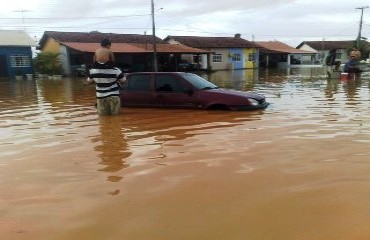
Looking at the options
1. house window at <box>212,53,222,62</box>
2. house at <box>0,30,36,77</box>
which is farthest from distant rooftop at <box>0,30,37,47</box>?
house window at <box>212,53,222,62</box>

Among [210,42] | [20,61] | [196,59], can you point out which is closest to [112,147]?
[20,61]

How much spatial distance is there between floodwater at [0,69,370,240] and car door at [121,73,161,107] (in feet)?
6.51

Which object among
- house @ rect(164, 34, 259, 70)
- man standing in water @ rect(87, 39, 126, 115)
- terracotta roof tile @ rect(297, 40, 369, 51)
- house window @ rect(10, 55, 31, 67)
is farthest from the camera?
terracotta roof tile @ rect(297, 40, 369, 51)

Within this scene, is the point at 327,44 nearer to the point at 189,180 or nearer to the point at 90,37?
the point at 90,37

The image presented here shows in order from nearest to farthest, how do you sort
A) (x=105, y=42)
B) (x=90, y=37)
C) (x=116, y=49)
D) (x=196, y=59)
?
(x=105, y=42) → (x=116, y=49) → (x=90, y=37) → (x=196, y=59)

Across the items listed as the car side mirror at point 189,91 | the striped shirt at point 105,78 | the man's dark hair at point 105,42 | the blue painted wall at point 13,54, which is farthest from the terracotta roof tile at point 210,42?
the man's dark hair at point 105,42

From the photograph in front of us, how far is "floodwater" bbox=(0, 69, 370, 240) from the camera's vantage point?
3.67 m

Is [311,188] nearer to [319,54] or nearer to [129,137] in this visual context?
[129,137]

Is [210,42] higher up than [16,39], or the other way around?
[16,39]

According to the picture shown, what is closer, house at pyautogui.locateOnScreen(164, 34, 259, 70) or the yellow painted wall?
the yellow painted wall

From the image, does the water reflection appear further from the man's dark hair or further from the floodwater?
the man's dark hair

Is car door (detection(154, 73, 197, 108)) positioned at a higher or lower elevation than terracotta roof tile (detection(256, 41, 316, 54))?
lower

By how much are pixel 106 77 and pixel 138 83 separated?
2031 millimetres

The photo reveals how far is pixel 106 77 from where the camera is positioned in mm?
9281
